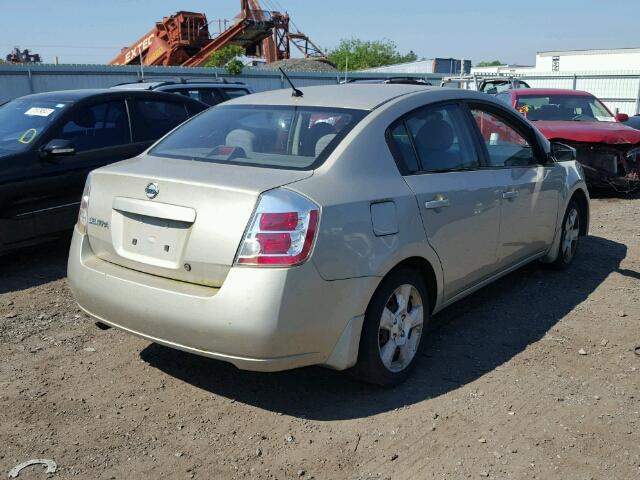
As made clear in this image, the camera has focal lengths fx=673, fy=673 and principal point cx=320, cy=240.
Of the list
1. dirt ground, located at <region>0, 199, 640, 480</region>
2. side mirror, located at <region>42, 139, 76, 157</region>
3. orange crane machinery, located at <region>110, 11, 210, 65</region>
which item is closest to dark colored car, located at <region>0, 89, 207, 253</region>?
side mirror, located at <region>42, 139, 76, 157</region>

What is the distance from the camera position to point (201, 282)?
3.33 meters

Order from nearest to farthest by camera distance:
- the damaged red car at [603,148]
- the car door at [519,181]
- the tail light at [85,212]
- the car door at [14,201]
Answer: the tail light at [85,212] < the car door at [519,181] < the car door at [14,201] < the damaged red car at [603,148]

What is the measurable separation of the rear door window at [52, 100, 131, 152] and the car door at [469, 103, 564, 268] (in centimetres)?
375

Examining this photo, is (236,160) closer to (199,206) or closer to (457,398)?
(199,206)

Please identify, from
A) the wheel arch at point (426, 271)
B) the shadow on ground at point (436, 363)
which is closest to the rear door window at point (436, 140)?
the wheel arch at point (426, 271)

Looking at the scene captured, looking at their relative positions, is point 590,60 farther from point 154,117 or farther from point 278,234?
point 278,234

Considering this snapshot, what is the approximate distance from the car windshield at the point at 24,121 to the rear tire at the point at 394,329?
12.9 feet

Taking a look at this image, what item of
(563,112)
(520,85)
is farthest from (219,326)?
(520,85)

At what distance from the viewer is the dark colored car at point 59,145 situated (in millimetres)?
5816

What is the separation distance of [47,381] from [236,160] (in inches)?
67.8

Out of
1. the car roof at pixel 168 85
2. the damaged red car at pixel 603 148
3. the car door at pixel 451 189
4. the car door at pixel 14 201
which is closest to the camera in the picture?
the car door at pixel 451 189

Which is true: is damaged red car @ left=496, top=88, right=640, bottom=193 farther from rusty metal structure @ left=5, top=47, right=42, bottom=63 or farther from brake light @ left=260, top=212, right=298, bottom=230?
rusty metal structure @ left=5, top=47, right=42, bottom=63

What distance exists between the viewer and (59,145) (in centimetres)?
604

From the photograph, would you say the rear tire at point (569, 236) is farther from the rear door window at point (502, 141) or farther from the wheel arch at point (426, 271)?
the wheel arch at point (426, 271)
